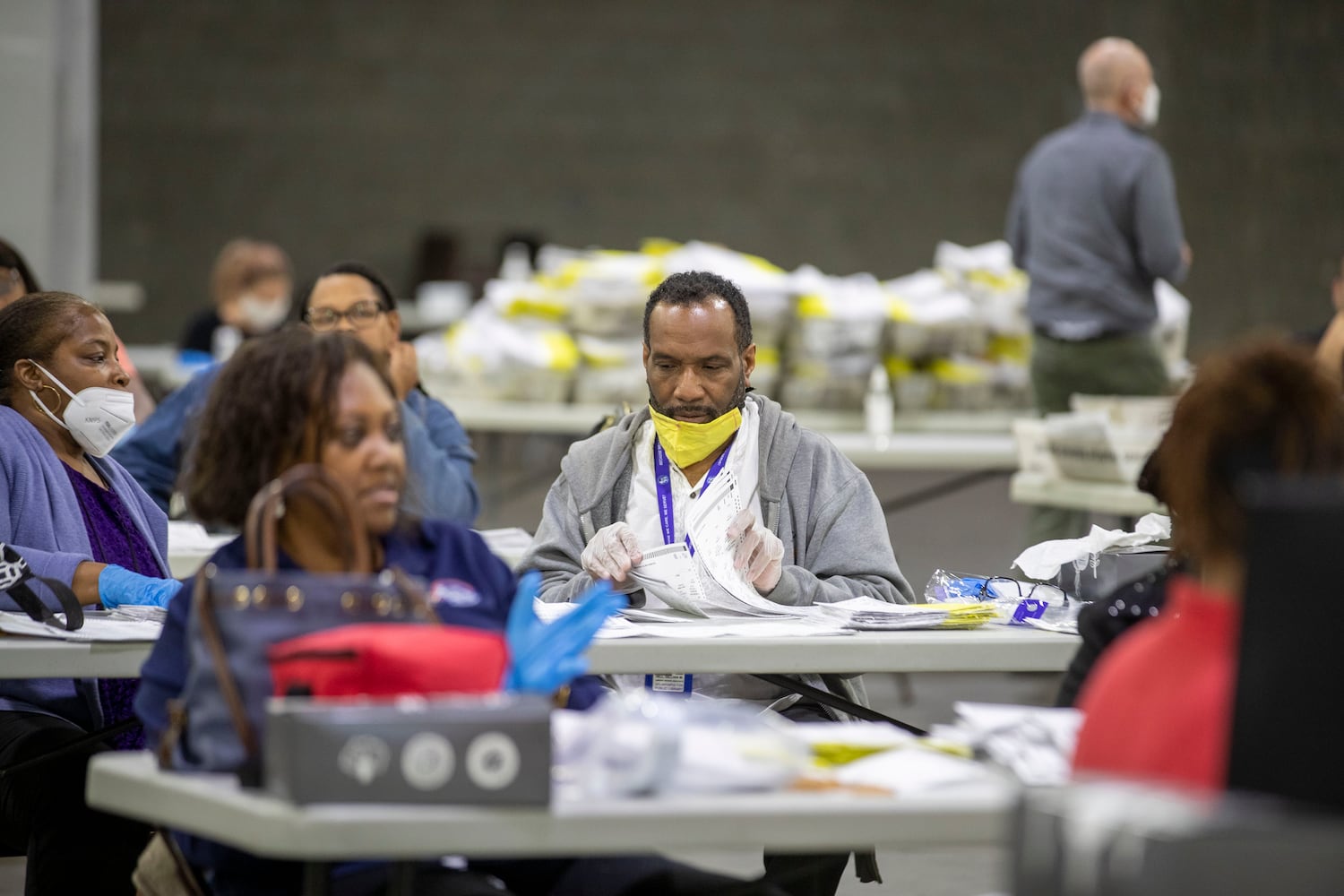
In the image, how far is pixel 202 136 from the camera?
13844mm

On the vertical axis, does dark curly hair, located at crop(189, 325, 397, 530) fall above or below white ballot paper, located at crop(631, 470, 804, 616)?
above

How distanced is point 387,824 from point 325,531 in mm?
579

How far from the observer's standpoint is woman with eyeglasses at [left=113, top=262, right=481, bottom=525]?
4273 mm

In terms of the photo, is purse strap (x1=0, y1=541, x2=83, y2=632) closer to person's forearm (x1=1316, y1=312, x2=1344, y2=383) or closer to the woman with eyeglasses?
the woman with eyeglasses

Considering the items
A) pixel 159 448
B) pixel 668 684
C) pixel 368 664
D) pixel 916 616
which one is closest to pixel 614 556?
pixel 668 684

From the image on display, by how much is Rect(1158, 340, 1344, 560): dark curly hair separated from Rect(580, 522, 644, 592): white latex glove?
143 centimetres

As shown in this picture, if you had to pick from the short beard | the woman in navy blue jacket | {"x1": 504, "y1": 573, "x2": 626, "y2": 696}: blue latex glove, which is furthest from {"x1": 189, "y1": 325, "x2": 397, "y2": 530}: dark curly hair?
the short beard

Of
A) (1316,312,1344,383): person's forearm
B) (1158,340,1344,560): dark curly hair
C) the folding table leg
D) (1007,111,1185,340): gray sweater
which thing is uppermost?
(1007,111,1185,340): gray sweater

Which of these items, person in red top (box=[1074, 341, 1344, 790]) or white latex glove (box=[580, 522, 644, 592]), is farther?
white latex glove (box=[580, 522, 644, 592])

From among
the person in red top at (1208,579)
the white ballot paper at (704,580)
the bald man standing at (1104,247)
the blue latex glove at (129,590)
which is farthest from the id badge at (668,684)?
the bald man standing at (1104,247)

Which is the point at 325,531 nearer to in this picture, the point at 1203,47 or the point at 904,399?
the point at 904,399

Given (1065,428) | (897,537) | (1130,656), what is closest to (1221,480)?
(1130,656)

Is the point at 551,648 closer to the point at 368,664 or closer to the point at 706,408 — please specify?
the point at 368,664

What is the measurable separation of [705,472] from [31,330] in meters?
1.28
